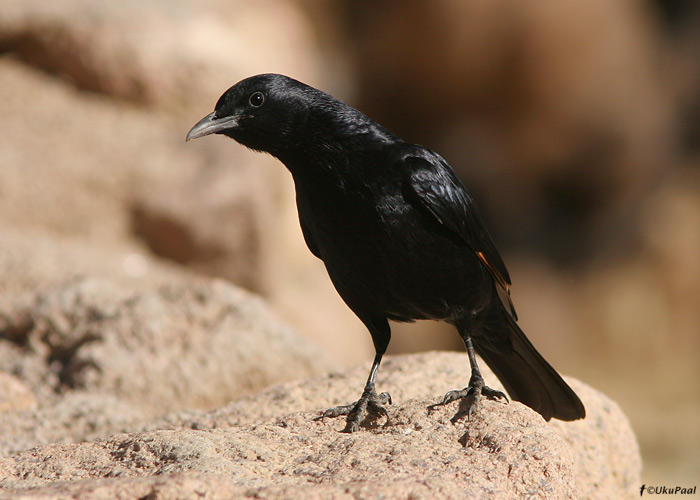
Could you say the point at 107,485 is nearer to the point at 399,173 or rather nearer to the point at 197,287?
the point at 399,173

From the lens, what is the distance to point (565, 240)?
41.7 feet

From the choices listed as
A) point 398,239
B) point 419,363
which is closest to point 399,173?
point 398,239

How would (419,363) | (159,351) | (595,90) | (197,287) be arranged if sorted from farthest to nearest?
(595,90) < (197,287) < (159,351) < (419,363)

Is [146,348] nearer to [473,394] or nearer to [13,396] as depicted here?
[13,396]

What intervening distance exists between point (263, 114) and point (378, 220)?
0.81 m

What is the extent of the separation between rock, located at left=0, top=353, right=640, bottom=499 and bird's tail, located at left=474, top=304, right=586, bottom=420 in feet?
1.41

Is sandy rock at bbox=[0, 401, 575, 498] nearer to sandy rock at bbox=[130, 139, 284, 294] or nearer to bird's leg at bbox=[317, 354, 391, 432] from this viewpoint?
bird's leg at bbox=[317, 354, 391, 432]

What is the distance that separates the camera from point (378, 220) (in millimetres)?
3564

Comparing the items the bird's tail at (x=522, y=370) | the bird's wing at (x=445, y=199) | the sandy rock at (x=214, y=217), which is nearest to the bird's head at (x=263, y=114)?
the bird's wing at (x=445, y=199)

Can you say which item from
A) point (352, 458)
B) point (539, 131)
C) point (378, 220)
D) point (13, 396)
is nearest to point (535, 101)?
point (539, 131)

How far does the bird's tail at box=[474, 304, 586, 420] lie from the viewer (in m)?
3.97

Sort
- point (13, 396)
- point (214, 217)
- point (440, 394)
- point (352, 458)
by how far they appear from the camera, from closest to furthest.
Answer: point (352, 458) < point (440, 394) < point (13, 396) < point (214, 217)

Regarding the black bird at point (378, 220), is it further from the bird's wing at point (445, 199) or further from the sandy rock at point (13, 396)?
the sandy rock at point (13, 396)

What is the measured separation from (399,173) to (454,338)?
31.0ft
